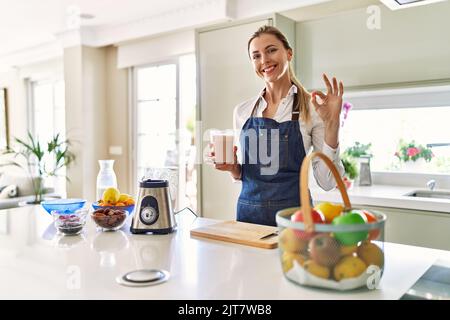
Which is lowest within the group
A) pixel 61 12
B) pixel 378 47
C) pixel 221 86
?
pixel 221 86

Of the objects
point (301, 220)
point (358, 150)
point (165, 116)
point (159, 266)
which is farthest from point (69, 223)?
point (165, 116)

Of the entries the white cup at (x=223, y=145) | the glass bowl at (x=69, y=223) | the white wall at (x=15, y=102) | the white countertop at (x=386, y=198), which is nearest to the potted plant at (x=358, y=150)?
the white countertop at (x=386, y=198)

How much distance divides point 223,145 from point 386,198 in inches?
53.7

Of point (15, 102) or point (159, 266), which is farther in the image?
point (15, 102)

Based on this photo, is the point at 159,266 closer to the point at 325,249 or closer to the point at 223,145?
the point at 325,249

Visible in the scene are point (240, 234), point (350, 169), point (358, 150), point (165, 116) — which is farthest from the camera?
point (165, 116)

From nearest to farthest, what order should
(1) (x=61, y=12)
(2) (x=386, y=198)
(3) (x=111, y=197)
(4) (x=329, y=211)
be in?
(4) (x=329, y=211) < (3) (x=111, y=197) < (2) (x=386, y=198) < (1) (x=61, y=12)

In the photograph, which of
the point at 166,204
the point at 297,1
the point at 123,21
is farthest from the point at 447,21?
the point at 123,21

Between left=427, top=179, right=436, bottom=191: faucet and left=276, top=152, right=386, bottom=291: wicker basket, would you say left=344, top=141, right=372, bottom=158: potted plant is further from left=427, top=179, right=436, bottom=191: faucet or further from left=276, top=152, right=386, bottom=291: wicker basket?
left=276, top=152, right=386, bottom=291: wicker basket

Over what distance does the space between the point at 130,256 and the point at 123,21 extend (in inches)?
145

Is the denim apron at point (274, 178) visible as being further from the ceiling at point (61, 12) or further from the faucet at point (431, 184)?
the ceiling at point (61, 12)

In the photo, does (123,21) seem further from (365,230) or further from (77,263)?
(365,230)

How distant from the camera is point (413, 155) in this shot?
316 cm

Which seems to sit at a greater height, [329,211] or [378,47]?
[378,47]
